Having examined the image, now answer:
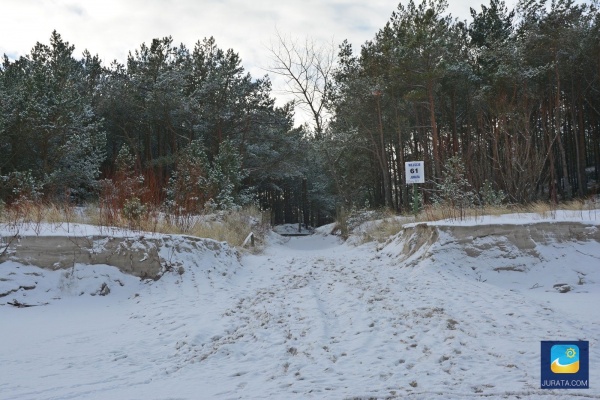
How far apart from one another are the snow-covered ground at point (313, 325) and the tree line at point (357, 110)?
488cm

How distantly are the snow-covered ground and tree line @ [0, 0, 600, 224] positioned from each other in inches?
192

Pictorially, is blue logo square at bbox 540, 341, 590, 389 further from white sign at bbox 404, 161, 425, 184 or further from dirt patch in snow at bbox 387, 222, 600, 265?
white sign at bbox 404, 161, 425, 184

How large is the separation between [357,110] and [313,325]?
1995cm

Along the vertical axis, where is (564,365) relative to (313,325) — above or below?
above

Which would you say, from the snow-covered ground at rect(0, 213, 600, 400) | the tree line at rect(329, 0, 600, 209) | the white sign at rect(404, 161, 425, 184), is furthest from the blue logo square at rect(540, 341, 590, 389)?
the tree line at rect(329, 0, 600, 209)

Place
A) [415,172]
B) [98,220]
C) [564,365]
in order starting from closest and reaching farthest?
[564,365], [98,220], [415,172]

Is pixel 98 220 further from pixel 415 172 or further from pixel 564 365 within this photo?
pixel 415 172

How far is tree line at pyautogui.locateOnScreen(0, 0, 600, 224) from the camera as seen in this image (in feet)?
54.8

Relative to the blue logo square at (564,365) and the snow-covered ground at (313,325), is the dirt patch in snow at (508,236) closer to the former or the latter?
the snow-covered ground at (313,325)

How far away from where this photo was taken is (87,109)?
65.9 ft

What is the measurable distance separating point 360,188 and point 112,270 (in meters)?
25.7

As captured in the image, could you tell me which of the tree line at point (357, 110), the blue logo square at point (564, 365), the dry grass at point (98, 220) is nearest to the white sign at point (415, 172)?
the tree line at point (357, 110)

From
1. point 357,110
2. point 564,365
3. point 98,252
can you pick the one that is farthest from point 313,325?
point 357,110

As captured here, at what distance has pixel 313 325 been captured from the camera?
13.2ft
